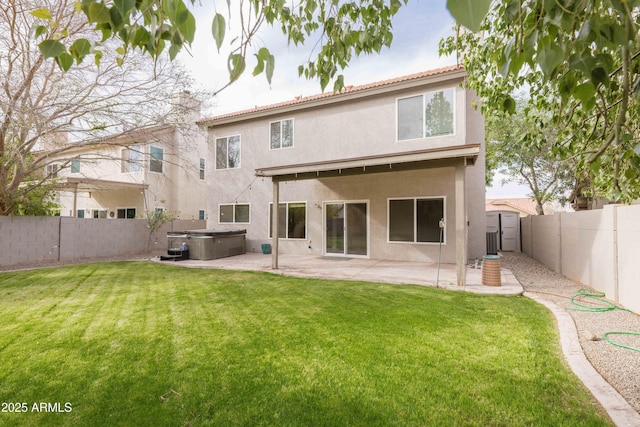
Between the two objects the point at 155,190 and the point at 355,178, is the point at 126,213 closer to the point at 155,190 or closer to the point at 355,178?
the point at 155,190

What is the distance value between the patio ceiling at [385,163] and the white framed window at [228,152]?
16.4 feet

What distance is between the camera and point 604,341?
371 cm

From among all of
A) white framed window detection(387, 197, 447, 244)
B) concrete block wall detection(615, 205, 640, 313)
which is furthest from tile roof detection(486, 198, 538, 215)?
concrete block wall detection(615, 205, 640, 313)

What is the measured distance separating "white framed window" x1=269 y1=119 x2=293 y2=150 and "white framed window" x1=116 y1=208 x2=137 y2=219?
872 cm

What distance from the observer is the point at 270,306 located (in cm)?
508

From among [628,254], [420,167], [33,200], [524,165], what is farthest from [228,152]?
[524,165]

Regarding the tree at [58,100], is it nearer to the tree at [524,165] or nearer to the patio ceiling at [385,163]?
the patio ceiling at [385,163]

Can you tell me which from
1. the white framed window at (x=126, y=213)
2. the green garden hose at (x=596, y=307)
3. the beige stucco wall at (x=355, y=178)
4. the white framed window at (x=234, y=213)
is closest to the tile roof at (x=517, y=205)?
the beige stucco wall at (x=355, y=178)

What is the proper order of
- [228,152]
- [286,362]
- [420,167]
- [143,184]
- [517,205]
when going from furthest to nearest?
[517,205] → [143,184] → [228,152] → [420,167] → [286,362]

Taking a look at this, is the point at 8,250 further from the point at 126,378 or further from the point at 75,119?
the point at 126,378

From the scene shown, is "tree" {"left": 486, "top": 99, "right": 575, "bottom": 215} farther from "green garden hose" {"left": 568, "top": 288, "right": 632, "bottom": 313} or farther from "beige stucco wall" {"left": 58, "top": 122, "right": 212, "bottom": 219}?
"beige stucco wall" {"left": 58, "top": 122, "right": 212, "bottom": 219}

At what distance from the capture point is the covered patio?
6.49 meters

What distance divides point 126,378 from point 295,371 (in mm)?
1529

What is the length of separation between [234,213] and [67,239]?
577cm
